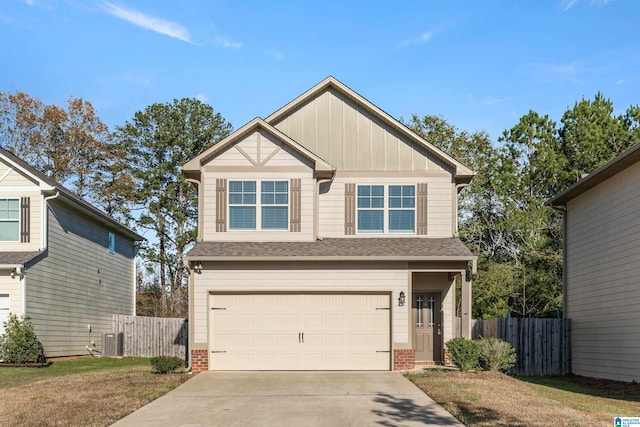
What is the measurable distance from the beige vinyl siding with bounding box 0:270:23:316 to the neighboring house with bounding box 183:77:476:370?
617 cm

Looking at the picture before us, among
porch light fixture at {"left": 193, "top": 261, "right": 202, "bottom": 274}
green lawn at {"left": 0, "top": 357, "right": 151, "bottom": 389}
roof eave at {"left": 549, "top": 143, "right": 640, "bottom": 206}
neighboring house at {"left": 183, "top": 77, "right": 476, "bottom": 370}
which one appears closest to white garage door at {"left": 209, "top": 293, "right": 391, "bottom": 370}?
neighboring house at {"left": 183, "top": 77, "right": 476, "bottom": 370}

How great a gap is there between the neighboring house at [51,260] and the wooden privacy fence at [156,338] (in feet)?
4.76

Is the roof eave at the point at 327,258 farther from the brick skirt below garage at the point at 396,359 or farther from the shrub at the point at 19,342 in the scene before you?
the shrub at the point at 19,342

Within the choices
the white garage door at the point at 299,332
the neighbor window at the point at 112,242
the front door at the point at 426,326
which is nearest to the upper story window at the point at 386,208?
the front door at the point at 426,326

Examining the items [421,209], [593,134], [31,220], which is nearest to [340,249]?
[421,209]

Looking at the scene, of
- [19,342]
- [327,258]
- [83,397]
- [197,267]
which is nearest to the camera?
[83,397]

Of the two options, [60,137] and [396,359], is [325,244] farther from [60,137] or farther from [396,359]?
[60,137]

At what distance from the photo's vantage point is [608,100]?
1384 inches

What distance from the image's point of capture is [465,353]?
17.1m

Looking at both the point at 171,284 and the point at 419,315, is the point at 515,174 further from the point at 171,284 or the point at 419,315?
the point at 171,284

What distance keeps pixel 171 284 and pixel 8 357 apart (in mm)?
22110

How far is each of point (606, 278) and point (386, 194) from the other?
6.49 m

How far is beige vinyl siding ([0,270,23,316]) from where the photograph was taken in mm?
20844

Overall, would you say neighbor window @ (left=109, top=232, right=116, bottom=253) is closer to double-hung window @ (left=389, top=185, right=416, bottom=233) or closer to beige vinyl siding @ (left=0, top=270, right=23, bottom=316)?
beige vinyl siding @ (left=0, top=270, right=23, bottom=316)
